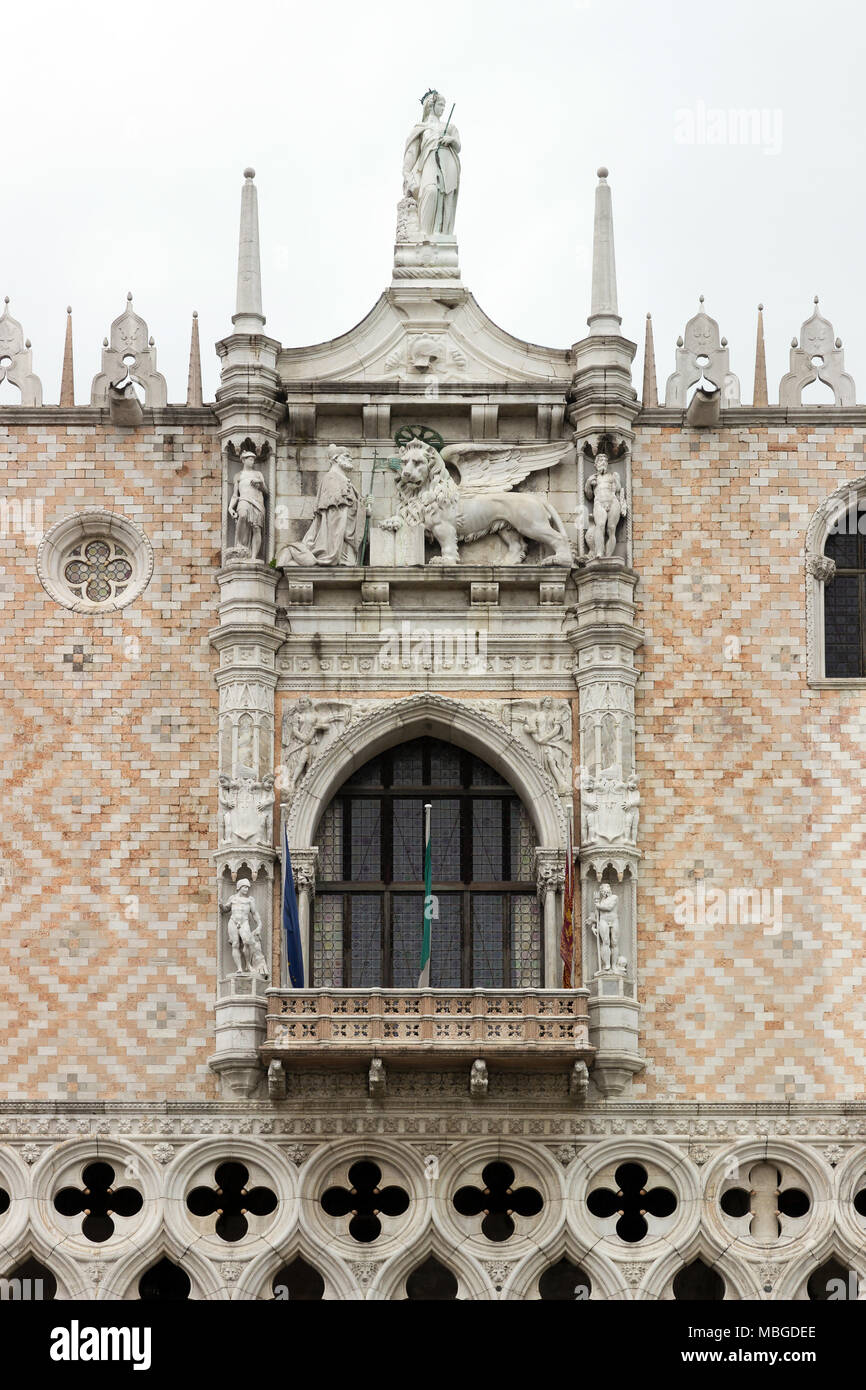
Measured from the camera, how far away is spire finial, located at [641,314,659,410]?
35.8m

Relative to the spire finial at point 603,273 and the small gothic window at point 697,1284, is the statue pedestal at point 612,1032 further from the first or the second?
the spire finial at point 603,273

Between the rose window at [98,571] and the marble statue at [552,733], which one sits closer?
the marble statue at [552,733]

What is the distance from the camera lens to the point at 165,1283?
109ft

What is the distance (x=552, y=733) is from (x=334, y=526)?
3.25m

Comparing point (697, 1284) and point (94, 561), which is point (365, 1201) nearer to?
point (697, 1284)

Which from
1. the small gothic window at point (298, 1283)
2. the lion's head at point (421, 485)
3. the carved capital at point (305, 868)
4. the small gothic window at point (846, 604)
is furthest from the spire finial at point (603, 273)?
the small gothic window at point (298, 1283)

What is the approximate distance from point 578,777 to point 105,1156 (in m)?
6.25

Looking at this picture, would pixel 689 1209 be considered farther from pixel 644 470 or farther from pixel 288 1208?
pixel 644 470

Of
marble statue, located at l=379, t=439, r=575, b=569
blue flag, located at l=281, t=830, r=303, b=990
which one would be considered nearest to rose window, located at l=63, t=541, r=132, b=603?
marble statue, located at l=379, t=439, r=575, b=569

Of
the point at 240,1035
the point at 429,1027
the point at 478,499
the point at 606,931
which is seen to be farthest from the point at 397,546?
the point at 240,1035

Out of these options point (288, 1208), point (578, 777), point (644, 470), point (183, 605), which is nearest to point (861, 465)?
point (644, 470)

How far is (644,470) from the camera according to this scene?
35.4m

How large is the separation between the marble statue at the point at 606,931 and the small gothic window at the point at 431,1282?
350 centimetres

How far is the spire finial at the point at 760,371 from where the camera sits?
117ft
